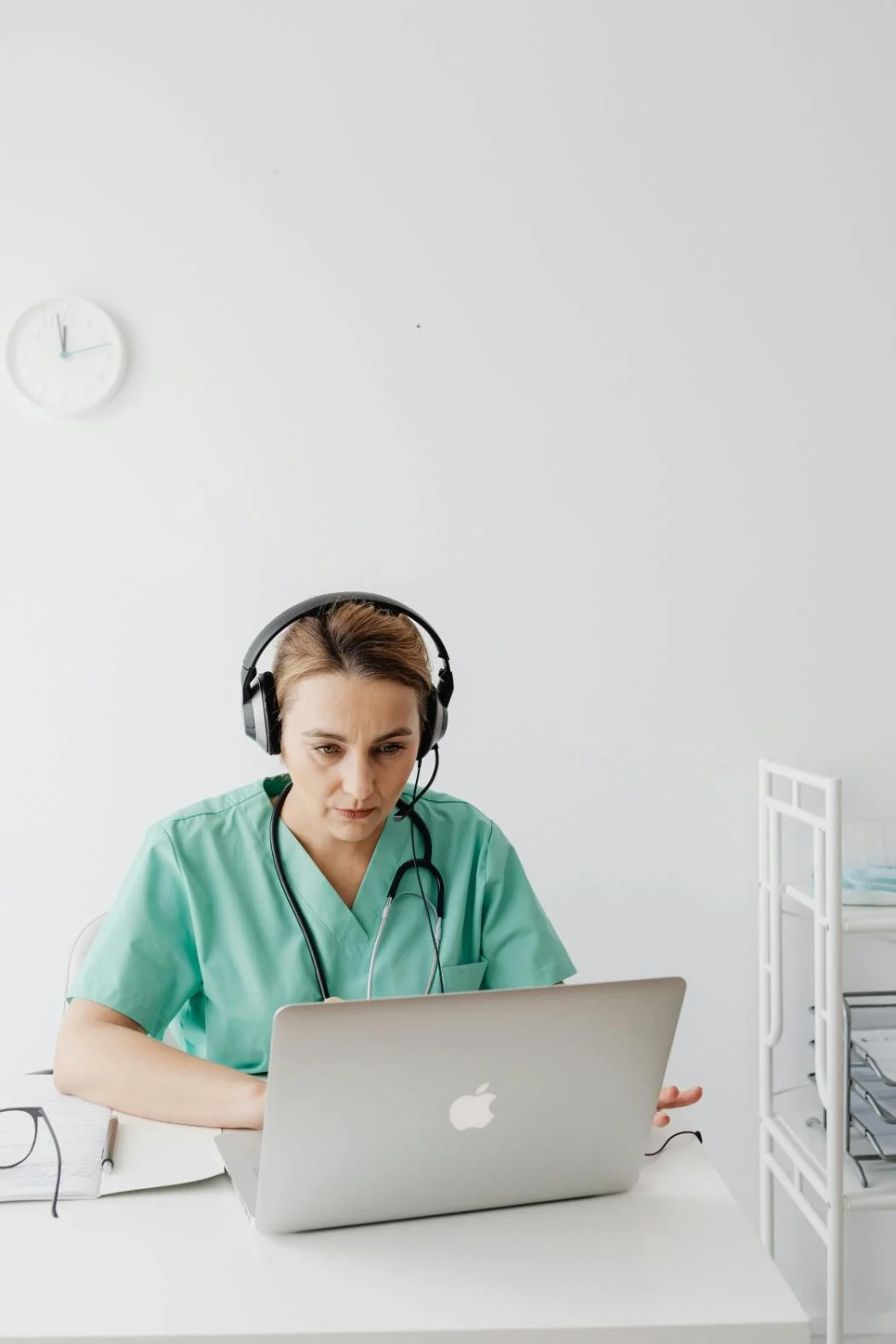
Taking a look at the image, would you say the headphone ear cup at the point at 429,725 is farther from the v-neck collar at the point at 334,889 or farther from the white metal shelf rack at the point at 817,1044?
the white metal shelf rack at the point at 817,1044

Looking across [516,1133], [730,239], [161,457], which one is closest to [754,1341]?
[516,1133]

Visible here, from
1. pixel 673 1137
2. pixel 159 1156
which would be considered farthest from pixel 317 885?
pixel 673 1137

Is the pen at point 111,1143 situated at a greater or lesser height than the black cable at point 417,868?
lesser

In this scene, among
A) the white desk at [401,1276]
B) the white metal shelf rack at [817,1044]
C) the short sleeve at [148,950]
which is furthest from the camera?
the white metal shelf rack at [817,1044]

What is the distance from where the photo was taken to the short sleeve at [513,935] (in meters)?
1.41

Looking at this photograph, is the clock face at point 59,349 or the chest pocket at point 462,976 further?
the clock face at point 59,349

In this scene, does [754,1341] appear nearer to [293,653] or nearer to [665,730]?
[293,653]

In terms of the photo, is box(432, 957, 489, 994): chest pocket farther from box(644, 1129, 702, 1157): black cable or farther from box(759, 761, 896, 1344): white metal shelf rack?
box(759, 761, 896, 1344): white metal shelf rack

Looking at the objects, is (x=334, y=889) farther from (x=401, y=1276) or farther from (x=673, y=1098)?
(x=401, y=1276)

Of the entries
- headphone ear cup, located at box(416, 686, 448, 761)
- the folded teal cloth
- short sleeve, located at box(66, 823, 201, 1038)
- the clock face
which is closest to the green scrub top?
short sleeve, located at box(66, 823, 201, 1038)

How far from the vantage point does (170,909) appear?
133 centimetres

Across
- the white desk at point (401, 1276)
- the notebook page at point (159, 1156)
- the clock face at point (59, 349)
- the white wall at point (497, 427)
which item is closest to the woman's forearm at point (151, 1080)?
the notebook page at point (159, 1156)

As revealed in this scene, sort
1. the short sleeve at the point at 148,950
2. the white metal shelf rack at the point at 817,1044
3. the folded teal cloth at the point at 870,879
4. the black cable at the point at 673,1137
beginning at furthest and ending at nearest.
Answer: the folded teal cloth at the point at 870,879
the white metal shelf rack at the point at 817,1044
the short sleeve at the point at 148,950
the black cable at the point at 673,1137

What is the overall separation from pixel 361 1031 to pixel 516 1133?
168 mm
